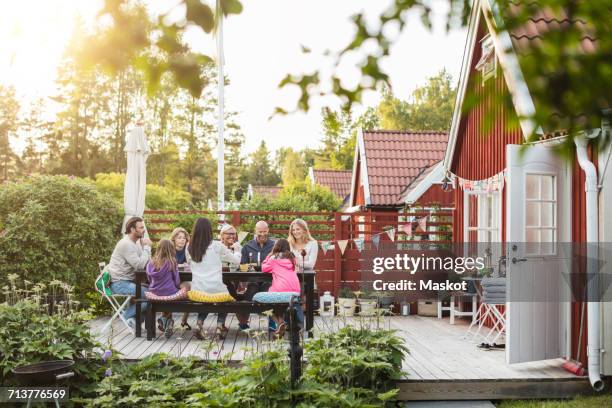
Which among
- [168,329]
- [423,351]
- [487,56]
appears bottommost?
[423,351]

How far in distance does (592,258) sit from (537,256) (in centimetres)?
53

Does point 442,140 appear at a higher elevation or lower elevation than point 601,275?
higher

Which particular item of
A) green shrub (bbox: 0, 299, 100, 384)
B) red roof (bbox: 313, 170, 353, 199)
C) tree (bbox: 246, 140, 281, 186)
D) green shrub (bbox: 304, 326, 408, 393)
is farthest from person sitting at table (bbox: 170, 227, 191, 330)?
tree (bbox: 246, 140, 281, 186)

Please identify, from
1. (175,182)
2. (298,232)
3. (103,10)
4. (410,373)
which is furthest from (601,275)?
(175,182)

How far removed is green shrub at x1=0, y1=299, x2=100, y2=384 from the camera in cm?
540

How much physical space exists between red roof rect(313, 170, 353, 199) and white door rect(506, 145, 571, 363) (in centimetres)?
2460

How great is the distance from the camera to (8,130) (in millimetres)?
34719

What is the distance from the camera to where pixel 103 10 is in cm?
154

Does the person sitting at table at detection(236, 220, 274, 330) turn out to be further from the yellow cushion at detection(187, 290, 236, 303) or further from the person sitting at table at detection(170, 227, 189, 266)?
the yellow cushion at detection(187, 290, 236, 303)

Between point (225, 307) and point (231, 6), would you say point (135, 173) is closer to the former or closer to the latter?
point (225, 307)

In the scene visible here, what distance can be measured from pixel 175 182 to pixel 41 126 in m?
9.01

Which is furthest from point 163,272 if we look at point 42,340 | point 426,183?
point 426,183

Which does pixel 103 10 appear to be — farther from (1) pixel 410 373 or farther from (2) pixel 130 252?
(2) pixel 130 252

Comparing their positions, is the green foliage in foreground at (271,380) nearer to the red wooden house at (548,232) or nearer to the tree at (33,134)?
the red wooden house at (548,232)
